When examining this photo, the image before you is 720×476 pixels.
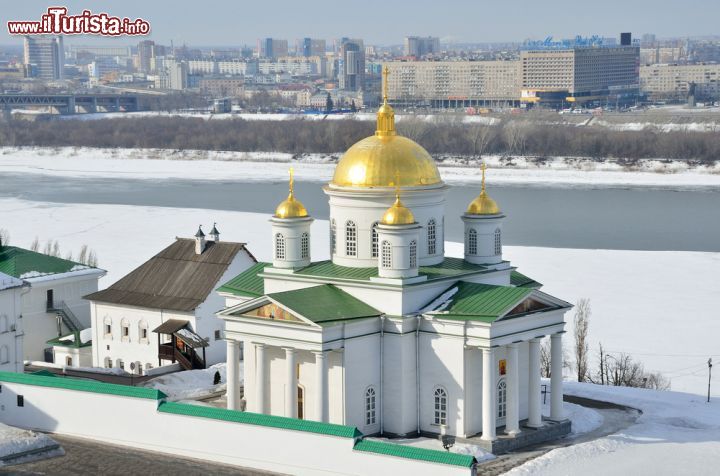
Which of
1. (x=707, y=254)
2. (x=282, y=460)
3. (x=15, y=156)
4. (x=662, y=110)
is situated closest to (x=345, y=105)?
(x=662, y=110)

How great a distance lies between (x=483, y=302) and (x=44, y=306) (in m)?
14.1

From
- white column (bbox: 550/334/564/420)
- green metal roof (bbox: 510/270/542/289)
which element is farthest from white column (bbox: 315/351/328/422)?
green metal roof (bbox: 510/270/542/289)

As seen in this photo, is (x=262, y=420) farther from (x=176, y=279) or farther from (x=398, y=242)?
(x=176, y=279)

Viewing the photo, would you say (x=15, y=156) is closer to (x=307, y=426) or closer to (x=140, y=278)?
(x=140, y=278)

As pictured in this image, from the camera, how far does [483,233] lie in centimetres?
3022

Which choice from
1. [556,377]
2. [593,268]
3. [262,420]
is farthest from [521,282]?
[593,268]

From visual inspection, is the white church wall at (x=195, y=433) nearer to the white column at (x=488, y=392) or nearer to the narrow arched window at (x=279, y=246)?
the white column at (x=488, y=392)

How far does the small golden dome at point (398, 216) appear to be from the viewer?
28047mm

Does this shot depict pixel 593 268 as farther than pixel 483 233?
Yes

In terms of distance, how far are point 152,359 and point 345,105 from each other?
509 feet

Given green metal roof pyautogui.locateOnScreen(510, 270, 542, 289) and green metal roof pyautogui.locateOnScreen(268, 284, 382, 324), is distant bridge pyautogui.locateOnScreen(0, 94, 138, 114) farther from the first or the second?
green metal roof pyautogui.locateOnScreen(268, 284, 382, 324)

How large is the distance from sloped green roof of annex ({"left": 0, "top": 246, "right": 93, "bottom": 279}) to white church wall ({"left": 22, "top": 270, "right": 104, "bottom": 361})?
280 millimetres

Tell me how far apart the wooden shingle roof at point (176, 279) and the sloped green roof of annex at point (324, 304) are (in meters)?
7.70

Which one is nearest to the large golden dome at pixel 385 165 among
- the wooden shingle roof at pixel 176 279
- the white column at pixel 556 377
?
the white column at pixel 556 377
